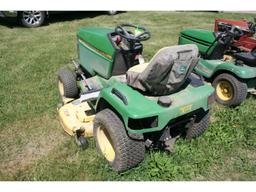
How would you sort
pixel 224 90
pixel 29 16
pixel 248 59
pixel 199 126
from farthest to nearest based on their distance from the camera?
pixel 29 16 < pixel 224 90 < pixel 248 59 < pixel 199 126

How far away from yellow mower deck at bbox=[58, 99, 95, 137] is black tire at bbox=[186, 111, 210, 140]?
1.13 m

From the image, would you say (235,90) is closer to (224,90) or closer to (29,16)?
Result: (224,90)

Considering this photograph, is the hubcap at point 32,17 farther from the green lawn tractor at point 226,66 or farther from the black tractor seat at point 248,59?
the black tractor seat at point 248,59

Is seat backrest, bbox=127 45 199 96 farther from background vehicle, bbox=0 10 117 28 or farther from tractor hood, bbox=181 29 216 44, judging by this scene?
background vehicle, bbox=0 10 117 28

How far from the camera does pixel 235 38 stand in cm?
546

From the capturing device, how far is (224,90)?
15.9ft

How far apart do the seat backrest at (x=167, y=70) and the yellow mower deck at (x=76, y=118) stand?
86 cm

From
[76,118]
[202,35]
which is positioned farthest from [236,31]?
[76,118]

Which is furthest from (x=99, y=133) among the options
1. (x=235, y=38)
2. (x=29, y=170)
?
(x=235, y=38)

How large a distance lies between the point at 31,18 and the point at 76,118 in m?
5.79

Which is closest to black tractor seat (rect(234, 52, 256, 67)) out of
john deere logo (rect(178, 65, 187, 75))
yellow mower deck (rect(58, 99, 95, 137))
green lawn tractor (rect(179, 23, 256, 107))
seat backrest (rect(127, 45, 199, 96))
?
green lawn tractor (rect(179, 23, 256, 107))

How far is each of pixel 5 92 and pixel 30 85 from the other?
41 cm

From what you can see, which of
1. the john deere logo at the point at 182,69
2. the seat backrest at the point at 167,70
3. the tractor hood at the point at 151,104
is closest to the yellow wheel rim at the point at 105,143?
the tractor hood at the point at 151,104

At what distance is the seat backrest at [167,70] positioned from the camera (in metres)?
2.97
